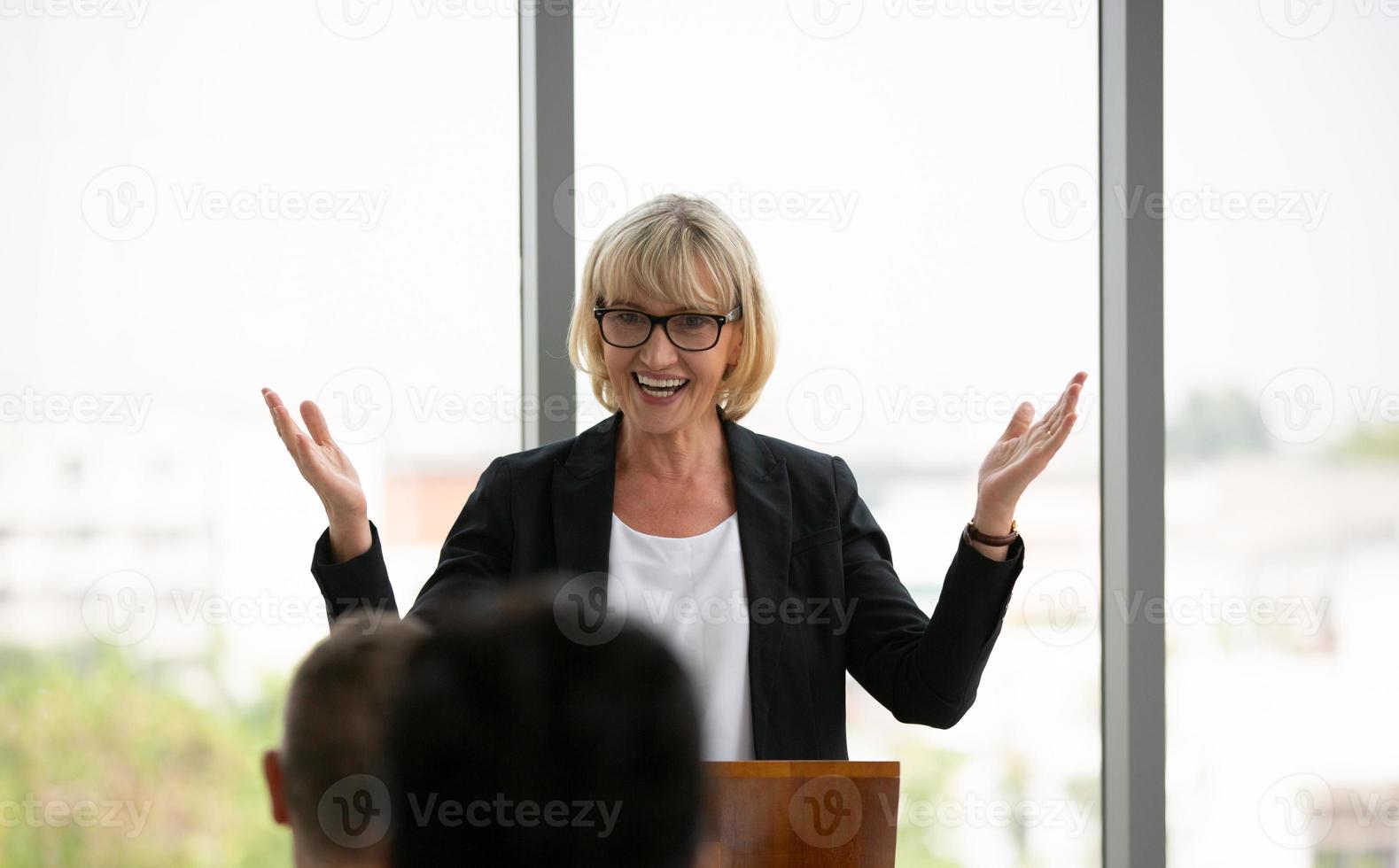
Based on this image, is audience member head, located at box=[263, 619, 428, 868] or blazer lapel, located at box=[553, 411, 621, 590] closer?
audience member head, located at box=[263, 619, 428, 868]

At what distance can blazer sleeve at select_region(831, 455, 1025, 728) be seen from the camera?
5.29 feet

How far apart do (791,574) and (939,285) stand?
1.00 metres

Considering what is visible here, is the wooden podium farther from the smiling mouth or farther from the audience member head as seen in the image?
the smiling mouth

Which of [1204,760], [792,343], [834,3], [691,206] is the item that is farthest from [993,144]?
[1204,760]

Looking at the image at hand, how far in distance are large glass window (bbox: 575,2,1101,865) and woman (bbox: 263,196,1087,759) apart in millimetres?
610

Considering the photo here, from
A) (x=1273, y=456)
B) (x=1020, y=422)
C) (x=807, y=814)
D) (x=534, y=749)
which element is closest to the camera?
(x=534, y=749)

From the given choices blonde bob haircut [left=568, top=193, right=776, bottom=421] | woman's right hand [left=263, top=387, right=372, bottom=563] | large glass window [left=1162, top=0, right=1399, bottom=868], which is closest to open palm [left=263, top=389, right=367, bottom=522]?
woman's right hand [left=263, top=387, right=372, bottom=563]

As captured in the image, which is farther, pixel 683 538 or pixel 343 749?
pixel 683 538

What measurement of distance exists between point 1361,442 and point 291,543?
233cm

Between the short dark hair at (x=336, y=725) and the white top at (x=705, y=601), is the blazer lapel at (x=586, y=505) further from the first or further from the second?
the short dark hair at (x=336, y=725)

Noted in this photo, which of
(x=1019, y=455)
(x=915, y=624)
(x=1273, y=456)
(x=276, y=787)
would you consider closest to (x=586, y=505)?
(x=915, y=624)

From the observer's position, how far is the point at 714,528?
6.00 ft

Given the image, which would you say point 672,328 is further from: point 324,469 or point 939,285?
point 939,285

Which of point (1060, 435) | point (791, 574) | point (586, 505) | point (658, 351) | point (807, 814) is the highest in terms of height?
point (658, 351)
